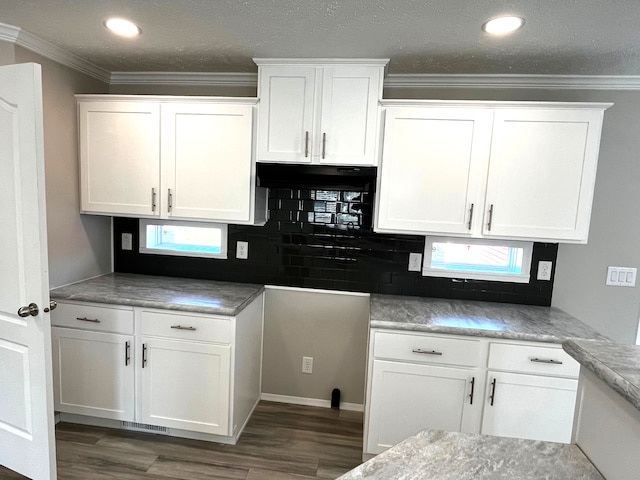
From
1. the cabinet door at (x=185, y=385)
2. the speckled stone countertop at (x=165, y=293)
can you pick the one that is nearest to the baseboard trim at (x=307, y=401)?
the cabinet door at (x=185, y=385)

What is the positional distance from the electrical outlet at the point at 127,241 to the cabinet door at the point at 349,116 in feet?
5.30

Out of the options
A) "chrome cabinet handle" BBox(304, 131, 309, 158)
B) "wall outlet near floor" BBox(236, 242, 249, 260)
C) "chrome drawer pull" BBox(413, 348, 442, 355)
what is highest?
"chrome cabinet handle" BBox(304, 131, 309, 158)

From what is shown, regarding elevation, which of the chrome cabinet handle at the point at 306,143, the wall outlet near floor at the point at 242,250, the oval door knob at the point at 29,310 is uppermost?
the chrome cabinet handle at the point at 306,143

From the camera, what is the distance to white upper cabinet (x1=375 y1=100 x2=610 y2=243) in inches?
84.7

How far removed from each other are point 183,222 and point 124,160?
0.58m

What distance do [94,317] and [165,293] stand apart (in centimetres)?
42

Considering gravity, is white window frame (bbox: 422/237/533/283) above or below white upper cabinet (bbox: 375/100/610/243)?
below

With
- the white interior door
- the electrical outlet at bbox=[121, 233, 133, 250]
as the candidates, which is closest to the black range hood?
the white interior door

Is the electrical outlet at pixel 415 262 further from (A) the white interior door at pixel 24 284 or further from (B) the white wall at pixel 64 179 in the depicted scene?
(B) the white wall at pixel 64 179

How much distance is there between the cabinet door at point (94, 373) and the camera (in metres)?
2.32

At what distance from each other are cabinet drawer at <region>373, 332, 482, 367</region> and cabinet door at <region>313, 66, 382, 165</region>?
1.03 m

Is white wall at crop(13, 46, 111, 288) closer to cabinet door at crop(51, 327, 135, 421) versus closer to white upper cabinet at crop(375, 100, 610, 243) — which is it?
cabinet door at crop(51, 327, 135, 421)

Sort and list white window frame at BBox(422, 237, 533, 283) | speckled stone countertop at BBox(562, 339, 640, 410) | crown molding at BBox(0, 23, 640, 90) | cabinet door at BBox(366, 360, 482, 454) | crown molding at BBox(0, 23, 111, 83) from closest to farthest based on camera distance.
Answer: speckled stone countertop at BBox(562, 339, 640, 410)
crown molding at BBox(0, 23, 111, 83)
cabinet door at BBox(366, 360, 482, 454)
crown molding at BBox(0, 23, 640, 90)
white window frame at BBox(422, 237, 533, 283)

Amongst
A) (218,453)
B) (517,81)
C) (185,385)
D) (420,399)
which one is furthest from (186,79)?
(420,399)
